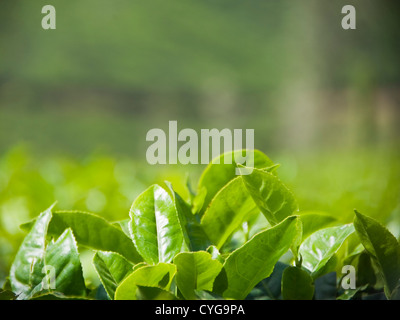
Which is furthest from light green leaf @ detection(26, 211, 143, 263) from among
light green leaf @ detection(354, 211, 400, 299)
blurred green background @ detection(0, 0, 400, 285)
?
blurred green background @ detection(0, 0, 400, 285)

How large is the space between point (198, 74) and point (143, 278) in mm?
12725

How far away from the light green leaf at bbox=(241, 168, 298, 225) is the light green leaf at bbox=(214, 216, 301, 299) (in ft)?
0.21

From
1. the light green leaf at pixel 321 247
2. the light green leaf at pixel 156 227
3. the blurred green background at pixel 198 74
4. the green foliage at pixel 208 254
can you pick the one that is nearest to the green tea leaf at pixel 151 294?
the green foliage at pixel 208 254

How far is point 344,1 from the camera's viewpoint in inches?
351

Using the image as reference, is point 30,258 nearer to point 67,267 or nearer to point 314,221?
point 67,267

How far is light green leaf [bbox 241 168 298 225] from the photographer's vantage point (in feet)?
2.30

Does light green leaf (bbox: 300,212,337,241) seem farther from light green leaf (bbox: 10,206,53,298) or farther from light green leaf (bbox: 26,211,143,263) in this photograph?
light green leaf (bbox: 10,206,53,298)

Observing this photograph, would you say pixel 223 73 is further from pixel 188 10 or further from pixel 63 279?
pixel 63 279

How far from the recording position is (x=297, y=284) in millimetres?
679

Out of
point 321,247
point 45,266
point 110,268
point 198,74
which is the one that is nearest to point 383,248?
point 321,247

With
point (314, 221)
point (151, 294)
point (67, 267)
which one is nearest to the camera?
point (151, 294)
